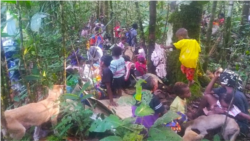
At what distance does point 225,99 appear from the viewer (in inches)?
150

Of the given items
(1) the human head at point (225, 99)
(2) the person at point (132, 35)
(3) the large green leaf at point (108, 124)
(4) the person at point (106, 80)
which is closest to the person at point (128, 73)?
(4) the person at point (106, 80)

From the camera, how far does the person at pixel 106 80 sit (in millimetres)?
5189

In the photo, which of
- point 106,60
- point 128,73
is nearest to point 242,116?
point 106,60

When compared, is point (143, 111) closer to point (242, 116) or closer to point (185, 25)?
point (242, 116)

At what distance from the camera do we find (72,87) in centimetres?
461

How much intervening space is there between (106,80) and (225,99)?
7.69 feet

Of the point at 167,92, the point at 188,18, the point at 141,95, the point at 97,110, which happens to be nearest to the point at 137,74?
the point at 167,92

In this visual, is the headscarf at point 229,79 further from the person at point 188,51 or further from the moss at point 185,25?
the moss at point 185,25

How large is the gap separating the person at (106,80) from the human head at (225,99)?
6.86 feet

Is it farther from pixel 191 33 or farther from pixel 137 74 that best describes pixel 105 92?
pixel 191 33

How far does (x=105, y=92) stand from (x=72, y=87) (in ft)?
3.67

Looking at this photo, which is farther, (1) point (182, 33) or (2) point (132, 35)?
(2) point (132, 35)

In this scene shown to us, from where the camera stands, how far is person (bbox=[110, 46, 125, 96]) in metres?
5.31

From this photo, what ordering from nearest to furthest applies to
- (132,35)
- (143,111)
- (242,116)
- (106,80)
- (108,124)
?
(143,111)
(108,124)
(242,116)
(106,80)
(132,35)
